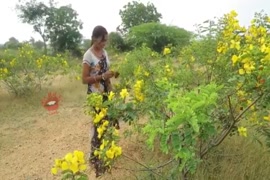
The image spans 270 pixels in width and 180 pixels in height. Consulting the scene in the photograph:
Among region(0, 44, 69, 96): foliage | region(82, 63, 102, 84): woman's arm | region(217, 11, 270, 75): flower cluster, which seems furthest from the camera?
region(0, 44, 69, 96): foliage

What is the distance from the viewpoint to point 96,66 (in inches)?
123

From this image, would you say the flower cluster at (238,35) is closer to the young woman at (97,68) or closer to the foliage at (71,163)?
the young woman at (97,68)

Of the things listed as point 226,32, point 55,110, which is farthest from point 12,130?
point 226,32

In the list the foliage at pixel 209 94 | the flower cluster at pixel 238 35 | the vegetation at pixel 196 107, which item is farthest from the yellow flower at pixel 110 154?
the flower cluster at pixel 238 35

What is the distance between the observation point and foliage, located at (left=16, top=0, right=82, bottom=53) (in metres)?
19.5

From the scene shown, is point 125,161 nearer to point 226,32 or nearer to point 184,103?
point 226,32

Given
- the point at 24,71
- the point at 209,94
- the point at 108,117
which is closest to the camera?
the point at 209,94

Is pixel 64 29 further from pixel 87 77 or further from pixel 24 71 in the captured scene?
pixel 87 77

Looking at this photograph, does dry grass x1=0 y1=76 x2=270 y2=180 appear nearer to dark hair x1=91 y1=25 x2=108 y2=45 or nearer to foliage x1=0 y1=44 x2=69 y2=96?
foliage x1=0 y1=44 x2=69 y2=96

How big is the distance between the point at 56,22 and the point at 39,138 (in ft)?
50.8

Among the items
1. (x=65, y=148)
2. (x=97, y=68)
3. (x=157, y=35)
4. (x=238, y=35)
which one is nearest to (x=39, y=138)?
(x=65, y=148)

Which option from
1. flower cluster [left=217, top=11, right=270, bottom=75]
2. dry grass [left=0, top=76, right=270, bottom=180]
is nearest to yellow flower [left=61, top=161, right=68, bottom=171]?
dry grass [left=0, top=76, right=270, bottom=180]

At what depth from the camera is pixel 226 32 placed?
269 centimetres

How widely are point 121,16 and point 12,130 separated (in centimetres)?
1408
